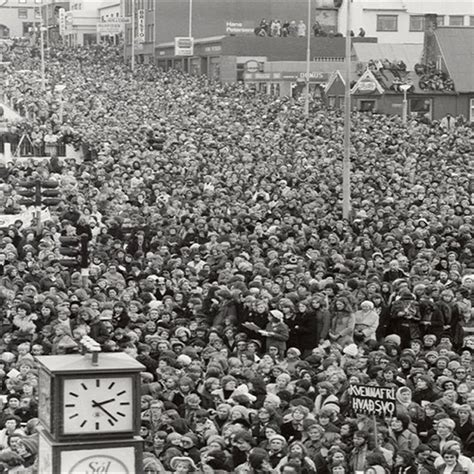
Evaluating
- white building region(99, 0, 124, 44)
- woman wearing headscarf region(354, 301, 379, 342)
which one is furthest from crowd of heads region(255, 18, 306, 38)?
woman wearing headscarf region(354, 301, 379, 342)

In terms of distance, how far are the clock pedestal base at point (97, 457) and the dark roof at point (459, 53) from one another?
60.9 metres

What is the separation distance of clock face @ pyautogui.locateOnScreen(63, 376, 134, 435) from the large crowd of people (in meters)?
1.39

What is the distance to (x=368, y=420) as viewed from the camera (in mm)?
15195

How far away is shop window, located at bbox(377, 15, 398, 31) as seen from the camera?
9012cm

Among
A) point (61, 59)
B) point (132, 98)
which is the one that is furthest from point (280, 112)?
point (61, 59)

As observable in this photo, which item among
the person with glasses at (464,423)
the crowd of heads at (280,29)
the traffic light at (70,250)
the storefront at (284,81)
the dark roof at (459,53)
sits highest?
the crowd of heads at (280,29)

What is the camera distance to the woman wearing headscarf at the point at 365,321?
71.9 ft

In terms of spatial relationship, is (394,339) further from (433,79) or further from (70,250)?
(433,79)

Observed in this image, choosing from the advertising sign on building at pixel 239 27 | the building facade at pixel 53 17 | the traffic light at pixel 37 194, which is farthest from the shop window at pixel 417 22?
the traffic light at pixel 37 194

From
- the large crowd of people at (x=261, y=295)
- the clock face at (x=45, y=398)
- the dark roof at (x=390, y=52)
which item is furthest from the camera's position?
the dark roof at (x=390, y=52)

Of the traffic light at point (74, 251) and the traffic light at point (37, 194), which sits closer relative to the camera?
the traffic light at point (74, 251)

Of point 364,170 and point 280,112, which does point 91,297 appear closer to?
point 364,170

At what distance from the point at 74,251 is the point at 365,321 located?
13.7ft

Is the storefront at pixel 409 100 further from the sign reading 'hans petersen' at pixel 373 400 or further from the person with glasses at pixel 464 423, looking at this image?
the sign reading 'hans petersen' at pixel 373 400
